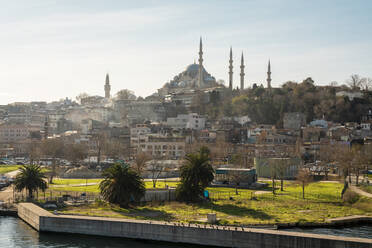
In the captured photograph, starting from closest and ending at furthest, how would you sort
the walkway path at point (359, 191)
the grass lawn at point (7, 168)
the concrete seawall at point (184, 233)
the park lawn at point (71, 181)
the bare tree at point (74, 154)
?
1. the concrete seawall at point (184, 233)
2. the walkway path at point (359, 191)
3. the park lawn at point (71, 181)
4. the grass lawn at point (7, 168)
5. the bare tree at point (74, 154)

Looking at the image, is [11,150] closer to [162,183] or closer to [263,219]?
[162,183]

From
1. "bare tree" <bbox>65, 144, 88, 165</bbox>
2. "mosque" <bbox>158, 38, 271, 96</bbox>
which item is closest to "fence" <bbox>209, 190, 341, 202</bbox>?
"bare tree" <bbox>65, 144, 88, 165</bbox>

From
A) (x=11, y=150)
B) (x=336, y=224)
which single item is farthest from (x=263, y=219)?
(x=11, y=150)

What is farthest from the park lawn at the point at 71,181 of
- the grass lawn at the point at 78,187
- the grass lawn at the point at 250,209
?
the grass lawn at the point at 250,209

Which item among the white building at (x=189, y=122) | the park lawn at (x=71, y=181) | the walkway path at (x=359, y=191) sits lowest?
the park lawn at (x=71, y=181)

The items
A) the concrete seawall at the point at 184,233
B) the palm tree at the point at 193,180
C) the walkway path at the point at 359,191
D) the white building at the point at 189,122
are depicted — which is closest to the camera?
the concrete seawall at the point at 184,233

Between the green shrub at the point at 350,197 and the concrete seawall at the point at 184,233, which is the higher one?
the green shrub at the point at 350,197

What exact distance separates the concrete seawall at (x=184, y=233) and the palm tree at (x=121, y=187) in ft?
15.4

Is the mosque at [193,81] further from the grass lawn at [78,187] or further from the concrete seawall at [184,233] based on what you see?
the concrete seawall at [184,233]

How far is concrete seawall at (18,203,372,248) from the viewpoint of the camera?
2693cm

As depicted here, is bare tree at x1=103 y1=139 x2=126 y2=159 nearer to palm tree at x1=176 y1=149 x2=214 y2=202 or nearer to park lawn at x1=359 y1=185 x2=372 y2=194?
palm tree at x1=176 y1=149 x2=214 y2=202

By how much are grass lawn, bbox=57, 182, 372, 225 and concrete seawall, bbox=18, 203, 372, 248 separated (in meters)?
2.22

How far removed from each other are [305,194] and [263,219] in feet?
36.6

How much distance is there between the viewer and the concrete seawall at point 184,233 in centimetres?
2693
